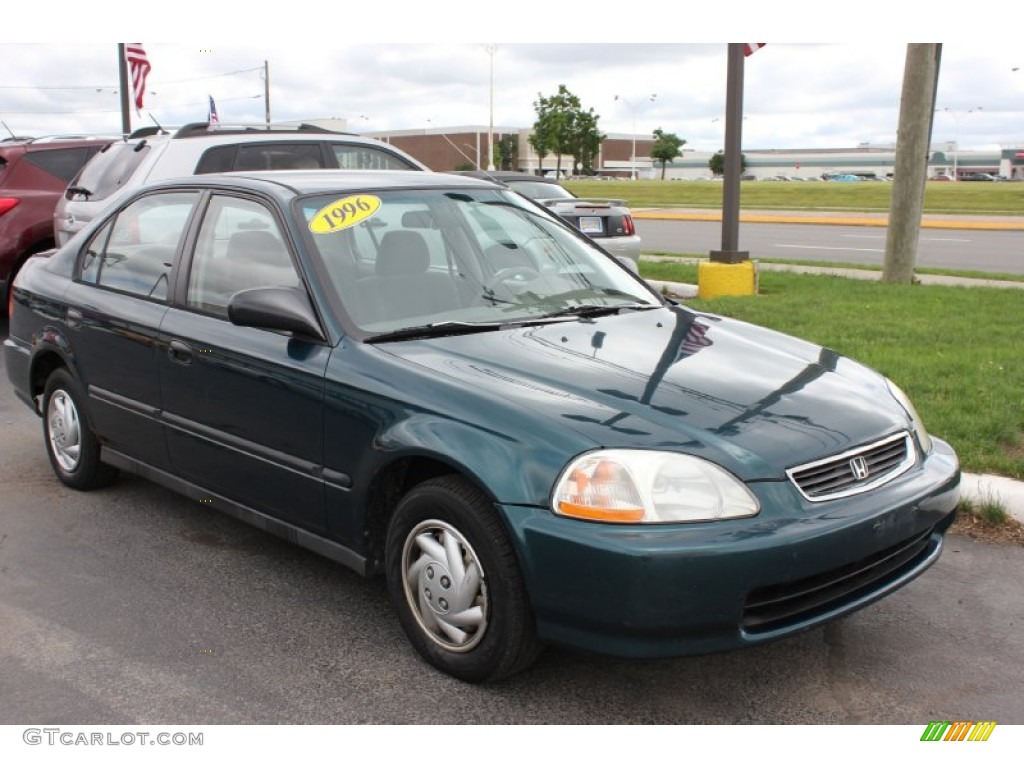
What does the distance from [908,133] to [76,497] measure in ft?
31.0

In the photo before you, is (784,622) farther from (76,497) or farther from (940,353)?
(940,353)

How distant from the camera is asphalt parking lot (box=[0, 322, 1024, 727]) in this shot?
3.23m

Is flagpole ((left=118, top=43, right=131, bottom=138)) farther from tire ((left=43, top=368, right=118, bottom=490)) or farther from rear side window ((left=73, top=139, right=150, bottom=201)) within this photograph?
tire ((left=43, top=368, right=118, bottom=490))

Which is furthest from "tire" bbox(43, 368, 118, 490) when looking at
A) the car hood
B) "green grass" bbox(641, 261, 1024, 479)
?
"green grass" bbox(641, 261, 1024, 479)

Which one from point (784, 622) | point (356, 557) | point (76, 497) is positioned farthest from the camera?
point (76, 497)

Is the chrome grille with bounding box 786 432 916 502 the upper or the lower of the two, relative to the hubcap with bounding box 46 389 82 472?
upper

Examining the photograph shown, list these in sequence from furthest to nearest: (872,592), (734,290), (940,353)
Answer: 1. (734,290)
2. (940,353)
3. (872,592)

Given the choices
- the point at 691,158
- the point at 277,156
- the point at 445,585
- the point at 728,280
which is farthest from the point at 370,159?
the point at 691,158

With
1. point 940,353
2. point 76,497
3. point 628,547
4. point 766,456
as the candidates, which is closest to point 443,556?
point 628,547

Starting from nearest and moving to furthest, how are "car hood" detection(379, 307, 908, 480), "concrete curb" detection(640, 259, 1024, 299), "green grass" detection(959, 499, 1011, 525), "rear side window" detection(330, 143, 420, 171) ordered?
"car hood" detection(379, 307, 908, 480)
"green grass" detection(959, 499, 1011, 525)
"rear side window" detection(330, 143, 420, 171)
"concrete curb" detection(640, 259, 1024, 299)

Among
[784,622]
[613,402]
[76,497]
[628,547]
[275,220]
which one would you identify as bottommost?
[76,497]

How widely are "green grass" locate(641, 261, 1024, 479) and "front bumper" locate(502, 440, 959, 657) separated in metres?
2.45

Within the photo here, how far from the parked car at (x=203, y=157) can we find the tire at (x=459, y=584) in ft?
18.6

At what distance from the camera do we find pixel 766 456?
3.12 metres
